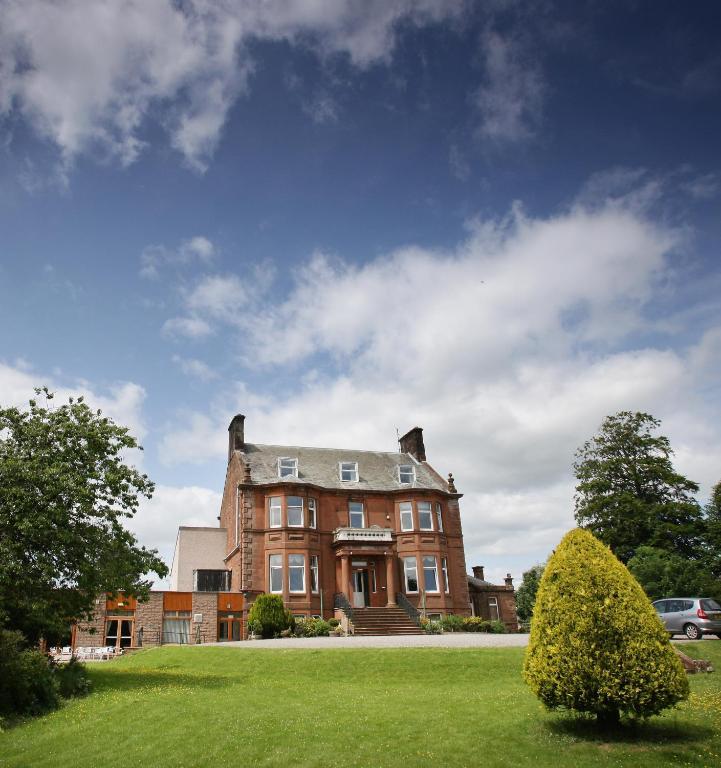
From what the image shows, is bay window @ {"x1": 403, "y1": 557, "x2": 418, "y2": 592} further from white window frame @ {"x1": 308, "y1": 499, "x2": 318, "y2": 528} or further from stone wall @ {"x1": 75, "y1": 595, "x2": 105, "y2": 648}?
stone wall @ {"x1": 75, "y1": 595, "x2": 105, "y2": 648}

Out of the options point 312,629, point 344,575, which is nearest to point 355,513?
point 344,575

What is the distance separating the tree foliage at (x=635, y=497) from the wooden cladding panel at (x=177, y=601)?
28.8m

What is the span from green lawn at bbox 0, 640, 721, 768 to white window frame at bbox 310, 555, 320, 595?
18.7m

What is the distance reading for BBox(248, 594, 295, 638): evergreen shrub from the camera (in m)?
32.7

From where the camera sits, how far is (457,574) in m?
41.3

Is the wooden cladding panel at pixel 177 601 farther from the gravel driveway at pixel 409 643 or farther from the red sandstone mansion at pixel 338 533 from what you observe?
A: the gravel driveway at pixel 409 643

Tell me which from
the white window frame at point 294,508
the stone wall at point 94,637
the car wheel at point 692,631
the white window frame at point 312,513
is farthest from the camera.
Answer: the white window frame at point 312,513

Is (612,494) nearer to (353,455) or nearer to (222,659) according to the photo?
(353,455)

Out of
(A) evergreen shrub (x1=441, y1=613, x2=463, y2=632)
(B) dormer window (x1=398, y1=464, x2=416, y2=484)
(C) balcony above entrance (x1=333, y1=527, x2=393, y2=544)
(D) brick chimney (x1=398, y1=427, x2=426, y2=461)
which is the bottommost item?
(A) evergreen shrub (x1=441, y1=613, x2=463, y2=632)

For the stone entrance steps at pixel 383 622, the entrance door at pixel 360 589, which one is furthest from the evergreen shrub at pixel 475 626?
the entrance door at pixel 360 589

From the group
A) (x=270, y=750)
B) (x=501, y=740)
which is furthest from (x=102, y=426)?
(x=501, y=740)

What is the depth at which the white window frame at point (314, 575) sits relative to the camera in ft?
→ 124

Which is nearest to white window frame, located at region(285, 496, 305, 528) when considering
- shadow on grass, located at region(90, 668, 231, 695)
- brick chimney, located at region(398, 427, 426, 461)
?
brick chimney, located at region(398, 427, 426, 461)

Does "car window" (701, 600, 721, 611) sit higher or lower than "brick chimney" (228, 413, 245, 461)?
lower
